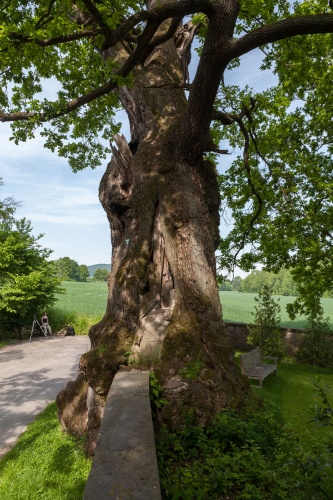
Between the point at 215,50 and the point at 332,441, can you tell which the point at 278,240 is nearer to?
the point at 215,50

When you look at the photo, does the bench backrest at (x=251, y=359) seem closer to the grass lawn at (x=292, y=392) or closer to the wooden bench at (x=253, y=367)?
the wooden bench at (x=253, y=367)

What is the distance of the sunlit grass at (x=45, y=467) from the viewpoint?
15.8 ft

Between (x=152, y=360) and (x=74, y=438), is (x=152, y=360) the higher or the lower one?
the higher one

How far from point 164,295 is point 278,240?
387 inches

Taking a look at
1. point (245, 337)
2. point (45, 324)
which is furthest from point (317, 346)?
point (45, 324)

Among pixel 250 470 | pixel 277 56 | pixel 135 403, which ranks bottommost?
pixel 250 470

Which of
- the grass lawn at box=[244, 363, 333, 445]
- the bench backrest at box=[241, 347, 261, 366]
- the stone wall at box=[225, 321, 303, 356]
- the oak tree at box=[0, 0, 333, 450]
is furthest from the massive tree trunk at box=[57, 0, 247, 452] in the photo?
the stone wall at box=[225, 321, 303, 356]

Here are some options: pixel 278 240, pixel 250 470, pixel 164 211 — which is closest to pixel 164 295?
pixel 164 211

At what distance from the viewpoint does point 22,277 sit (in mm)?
19000

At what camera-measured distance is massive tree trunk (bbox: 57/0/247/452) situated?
5.11 meters

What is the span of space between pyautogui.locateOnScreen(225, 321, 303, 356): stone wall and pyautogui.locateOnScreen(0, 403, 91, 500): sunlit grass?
13.4 meters

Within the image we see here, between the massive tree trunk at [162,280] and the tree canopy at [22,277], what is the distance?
13281 millimetres

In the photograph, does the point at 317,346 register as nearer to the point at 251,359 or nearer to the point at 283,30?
the point at 251,359

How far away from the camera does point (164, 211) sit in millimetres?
Result: 6516
